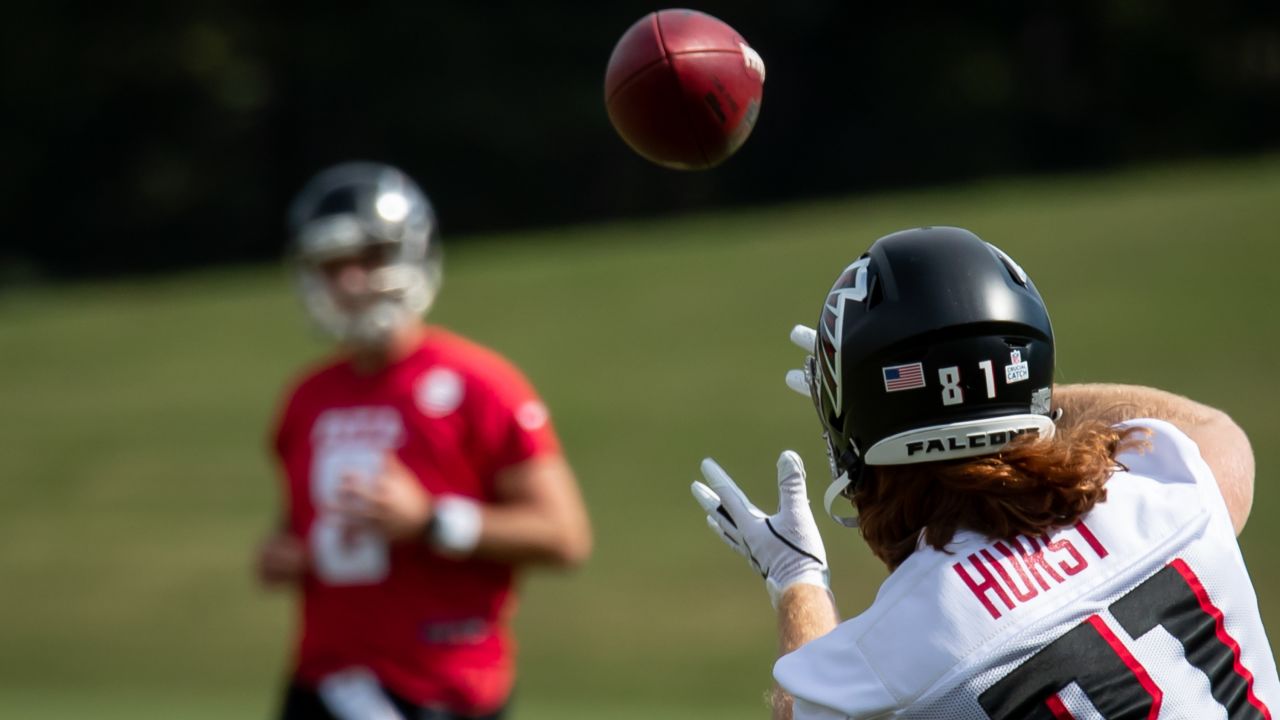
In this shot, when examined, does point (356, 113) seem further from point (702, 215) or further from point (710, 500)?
point (710, 500)

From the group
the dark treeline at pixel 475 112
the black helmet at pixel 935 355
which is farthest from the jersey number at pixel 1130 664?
the dark treeline at pixel 475 112

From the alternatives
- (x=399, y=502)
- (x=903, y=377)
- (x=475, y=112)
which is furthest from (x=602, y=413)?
(x=475, y=112)

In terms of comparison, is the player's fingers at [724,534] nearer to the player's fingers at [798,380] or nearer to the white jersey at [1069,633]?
the player's fingers at [798,380]

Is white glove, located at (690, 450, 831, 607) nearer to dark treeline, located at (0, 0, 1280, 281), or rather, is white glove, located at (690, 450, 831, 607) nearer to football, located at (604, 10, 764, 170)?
football, located at (604, 10, 764, 170)

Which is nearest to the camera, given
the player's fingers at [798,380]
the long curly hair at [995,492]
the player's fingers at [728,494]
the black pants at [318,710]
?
the long curly hair at [995,492]

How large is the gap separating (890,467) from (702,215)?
33091 mm

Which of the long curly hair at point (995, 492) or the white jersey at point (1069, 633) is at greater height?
the long curly hair at point (995, 492)

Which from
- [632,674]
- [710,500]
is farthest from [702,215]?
[710,500]

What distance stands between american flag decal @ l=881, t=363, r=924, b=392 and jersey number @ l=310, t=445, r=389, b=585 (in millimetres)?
2442

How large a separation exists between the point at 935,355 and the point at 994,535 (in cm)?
29

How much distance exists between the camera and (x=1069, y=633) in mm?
2424

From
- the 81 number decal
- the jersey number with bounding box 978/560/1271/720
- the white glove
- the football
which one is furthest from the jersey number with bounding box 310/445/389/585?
the jersey number with bounding box 978/560/1271/720

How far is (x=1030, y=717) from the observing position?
2.39 metres

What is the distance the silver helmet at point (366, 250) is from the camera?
502 cm
